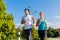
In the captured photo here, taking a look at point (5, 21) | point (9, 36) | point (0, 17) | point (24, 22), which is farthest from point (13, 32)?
point (24, 22)

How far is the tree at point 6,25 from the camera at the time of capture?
97.3ft

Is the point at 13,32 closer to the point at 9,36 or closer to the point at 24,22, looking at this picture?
the point at 9,36

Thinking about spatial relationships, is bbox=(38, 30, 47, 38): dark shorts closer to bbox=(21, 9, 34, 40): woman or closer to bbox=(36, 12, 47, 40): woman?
bbox=(36, 12, 47, 40): woman

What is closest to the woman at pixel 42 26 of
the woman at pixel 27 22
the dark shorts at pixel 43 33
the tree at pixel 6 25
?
the dark shorts at pixel 43 33

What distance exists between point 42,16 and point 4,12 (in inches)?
872

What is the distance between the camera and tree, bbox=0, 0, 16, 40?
2967 cm

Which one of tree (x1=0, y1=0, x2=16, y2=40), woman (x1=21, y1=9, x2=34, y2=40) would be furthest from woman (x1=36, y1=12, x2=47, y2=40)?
tree (x1=0, y1=0, x2=16, y2=40)

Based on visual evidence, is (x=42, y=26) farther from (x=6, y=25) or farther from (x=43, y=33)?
(x=6, y=25)

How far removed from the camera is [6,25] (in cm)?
3139

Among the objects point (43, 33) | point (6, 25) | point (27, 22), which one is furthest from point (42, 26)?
point (6, 25)

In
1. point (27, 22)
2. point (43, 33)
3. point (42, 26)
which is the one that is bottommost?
point (43, 33)

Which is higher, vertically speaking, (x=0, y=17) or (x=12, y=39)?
(x=0, y=17)

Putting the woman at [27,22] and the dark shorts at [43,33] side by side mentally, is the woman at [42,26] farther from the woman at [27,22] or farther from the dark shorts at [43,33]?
the woman at [27,22]

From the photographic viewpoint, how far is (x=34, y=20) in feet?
29.1
